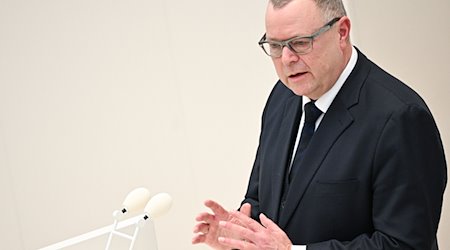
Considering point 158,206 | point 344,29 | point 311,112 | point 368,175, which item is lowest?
point 158,206

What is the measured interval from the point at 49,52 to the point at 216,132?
92 centimetres

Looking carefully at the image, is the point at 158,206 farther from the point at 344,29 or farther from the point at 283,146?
the point at 344,29

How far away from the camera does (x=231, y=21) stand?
3986mm

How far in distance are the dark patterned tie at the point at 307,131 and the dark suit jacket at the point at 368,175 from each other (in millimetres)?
41

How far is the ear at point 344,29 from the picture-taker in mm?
1938

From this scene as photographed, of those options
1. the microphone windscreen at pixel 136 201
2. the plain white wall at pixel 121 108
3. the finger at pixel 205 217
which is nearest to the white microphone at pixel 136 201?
the microphone windscreen at pixel 136 201

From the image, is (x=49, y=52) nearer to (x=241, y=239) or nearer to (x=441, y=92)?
(x=441, y=92)

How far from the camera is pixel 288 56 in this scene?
6.27 ft

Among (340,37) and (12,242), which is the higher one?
(340,37)

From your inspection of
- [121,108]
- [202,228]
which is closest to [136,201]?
[202,228]

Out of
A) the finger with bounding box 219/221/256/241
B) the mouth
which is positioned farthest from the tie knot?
the finger with bounding box 219/221/256/241

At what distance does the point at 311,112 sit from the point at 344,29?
24 centimetres

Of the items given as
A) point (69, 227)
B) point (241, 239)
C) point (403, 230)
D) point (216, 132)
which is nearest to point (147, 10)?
point (216, 132)

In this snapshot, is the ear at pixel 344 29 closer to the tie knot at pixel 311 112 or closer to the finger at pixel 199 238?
the tie knot at pixel 311 112
